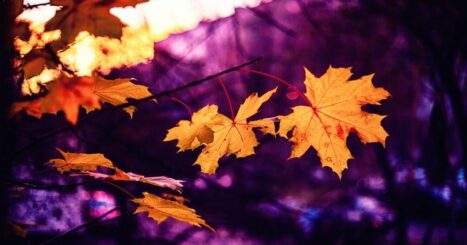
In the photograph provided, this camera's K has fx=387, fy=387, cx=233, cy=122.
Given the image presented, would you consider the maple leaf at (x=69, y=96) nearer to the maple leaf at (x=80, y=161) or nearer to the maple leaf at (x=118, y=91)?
the maple leaf at (x=118, y=91)

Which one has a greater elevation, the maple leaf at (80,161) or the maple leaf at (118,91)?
the maple leaf at (118,91)

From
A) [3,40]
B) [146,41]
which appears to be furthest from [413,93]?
[3,40]

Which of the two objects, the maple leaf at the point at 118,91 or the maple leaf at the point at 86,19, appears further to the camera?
the maple leaf at the point at 118,91

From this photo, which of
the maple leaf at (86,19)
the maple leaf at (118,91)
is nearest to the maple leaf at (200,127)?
the maple leaf at (118,91)

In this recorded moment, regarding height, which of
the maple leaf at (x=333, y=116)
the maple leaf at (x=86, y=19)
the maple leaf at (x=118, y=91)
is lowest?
the maple leaf at (x=118, y=91)

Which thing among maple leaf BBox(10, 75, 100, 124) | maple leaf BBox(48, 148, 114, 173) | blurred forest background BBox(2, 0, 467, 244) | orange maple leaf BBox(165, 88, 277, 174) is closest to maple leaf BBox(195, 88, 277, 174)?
orange maple leaf BBox(165, 88, 277, 174)

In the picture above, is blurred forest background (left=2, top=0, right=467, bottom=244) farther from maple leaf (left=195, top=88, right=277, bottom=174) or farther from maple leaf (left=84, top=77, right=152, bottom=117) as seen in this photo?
maple leaf (left=84, top=77, right=152, bottom=117)
